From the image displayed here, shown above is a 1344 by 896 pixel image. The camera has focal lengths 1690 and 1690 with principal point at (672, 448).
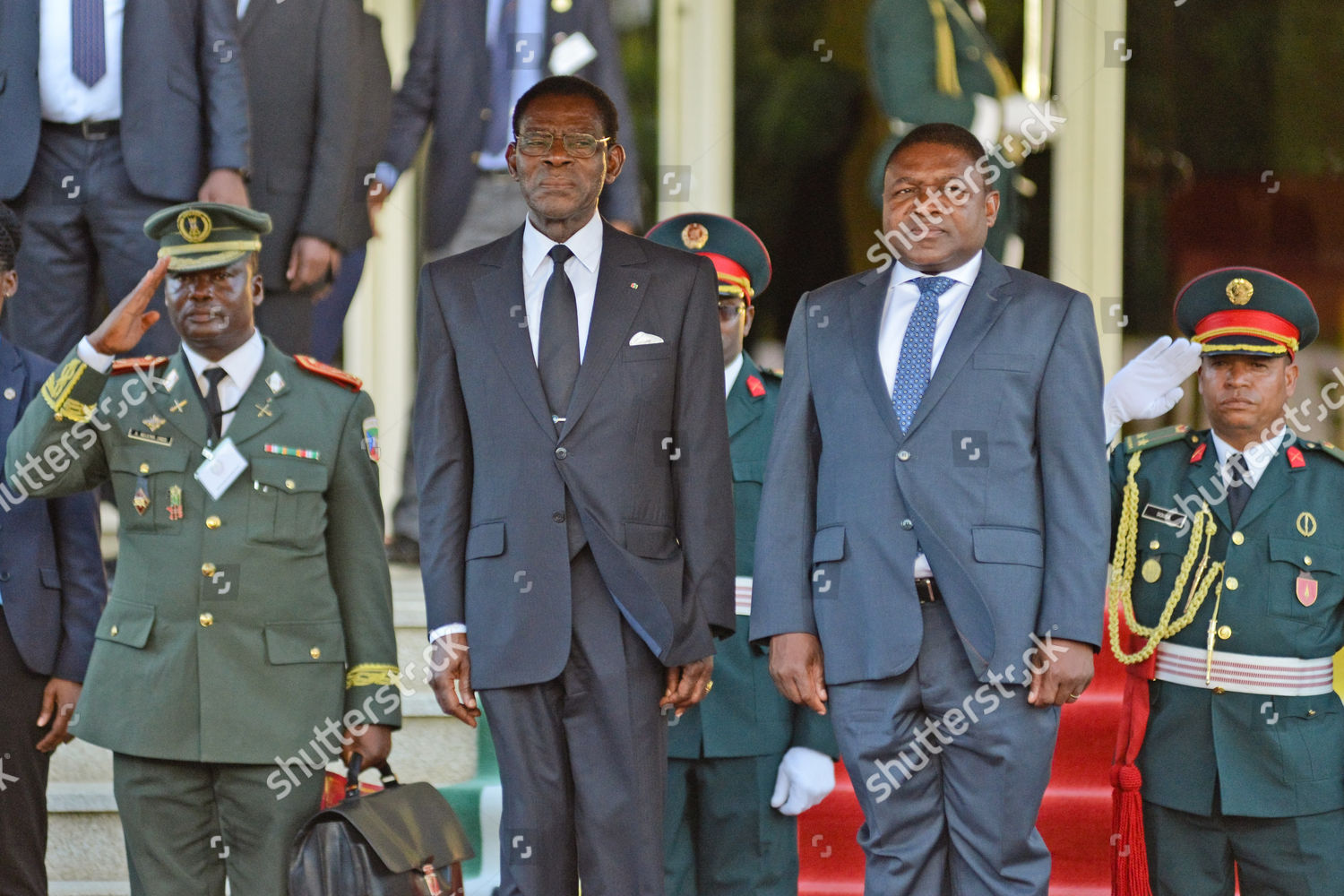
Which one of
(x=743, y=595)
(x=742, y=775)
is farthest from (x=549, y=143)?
(x=742, y=775)

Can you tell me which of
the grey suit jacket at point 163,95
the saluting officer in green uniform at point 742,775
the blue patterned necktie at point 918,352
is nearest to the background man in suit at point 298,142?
the grey suit jacket at point 163,95

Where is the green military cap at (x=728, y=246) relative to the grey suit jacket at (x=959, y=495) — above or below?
above

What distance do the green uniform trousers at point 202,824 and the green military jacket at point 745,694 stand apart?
907 mm

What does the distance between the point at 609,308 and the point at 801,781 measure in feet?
4.29

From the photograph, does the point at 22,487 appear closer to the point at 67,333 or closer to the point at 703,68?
the point at 67,333

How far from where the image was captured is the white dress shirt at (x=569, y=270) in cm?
334

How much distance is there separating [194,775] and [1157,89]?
5471mm

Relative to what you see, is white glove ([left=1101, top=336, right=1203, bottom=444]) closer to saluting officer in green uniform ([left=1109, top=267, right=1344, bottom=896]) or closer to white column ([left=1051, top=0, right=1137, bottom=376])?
saluting officer in green uniform ([left=1109, top=267, right=1344, bottom=896])

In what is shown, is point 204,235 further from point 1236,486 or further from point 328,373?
point 1236,486

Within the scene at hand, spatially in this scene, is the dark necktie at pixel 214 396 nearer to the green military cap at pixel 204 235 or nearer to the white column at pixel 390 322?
the green military cap at pixel 204 235

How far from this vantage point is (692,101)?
7.21 meters

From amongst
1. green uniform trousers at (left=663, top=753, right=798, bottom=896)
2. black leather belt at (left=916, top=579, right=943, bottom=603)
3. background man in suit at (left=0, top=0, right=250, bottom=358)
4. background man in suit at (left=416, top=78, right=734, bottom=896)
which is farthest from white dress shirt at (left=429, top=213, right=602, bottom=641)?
background man in suit at (left=0, top=0, right=250, bottom=358)

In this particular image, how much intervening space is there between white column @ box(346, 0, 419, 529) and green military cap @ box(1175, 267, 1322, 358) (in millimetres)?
3886

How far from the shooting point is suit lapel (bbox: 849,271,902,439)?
3285 mm
